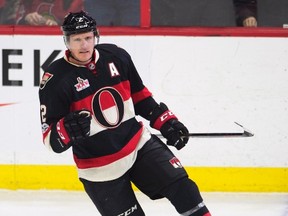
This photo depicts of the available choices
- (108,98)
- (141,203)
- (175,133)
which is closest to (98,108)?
(108,98)

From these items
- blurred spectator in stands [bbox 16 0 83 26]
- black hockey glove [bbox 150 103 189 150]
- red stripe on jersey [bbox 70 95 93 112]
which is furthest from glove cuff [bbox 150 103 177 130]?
blurred spectator in stands [bbox 16 0 83 26]

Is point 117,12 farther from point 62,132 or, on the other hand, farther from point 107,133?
point 62,132

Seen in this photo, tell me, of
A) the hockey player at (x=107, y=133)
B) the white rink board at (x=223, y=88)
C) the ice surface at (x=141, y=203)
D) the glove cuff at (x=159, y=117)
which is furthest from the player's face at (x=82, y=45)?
the white rink board at (x=223, y=88)

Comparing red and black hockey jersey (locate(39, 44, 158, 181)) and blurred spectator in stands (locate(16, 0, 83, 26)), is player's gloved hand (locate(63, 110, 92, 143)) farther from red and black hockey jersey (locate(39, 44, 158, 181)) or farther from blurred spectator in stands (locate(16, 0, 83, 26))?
blurred spectator in stands (locate(16, 0, 83, 26))

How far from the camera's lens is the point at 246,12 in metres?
4.62

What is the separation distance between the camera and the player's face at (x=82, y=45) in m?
2.79

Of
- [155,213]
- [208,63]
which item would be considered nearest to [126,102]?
[155,213]

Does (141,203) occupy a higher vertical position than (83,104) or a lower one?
lower

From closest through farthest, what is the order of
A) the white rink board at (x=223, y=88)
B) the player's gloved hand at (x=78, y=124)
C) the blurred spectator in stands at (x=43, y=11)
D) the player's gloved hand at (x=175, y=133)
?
the player's gloved hand at (x=78, y=124)
the player's gloved hand at (x=175, y=133)
the white rink board at (x=223, y=88)
the blurred spectator in stands at (x=43, y=11)

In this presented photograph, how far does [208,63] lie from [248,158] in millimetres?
582

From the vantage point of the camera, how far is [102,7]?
4609 millimetres

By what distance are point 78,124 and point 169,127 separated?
17.0 inches

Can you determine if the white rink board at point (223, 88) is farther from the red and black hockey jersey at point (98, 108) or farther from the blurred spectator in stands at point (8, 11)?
the red and black hockey jersey at point (98, 108)

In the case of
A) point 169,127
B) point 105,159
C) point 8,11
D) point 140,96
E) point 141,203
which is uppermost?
point 8,11
